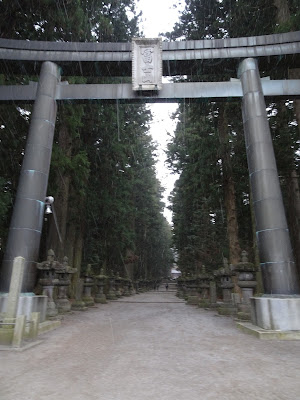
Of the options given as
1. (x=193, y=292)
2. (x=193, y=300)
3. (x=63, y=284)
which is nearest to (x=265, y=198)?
(x=63, y=284)

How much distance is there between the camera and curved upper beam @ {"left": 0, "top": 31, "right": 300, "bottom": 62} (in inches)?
308

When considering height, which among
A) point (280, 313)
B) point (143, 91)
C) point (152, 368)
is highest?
point (143, 91)

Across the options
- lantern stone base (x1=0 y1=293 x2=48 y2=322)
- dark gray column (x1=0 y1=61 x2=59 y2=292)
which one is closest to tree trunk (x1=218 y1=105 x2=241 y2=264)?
dark gray column (x1=0 y1=61 x2=59 y2=292)

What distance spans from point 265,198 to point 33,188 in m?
5.42

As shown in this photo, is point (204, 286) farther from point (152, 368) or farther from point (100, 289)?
point (152, 368)

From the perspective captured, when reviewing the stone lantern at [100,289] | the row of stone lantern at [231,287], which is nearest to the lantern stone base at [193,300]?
the row of stone lantern at [231,287]

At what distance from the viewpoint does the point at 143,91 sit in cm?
811

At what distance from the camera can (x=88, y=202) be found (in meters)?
15.7

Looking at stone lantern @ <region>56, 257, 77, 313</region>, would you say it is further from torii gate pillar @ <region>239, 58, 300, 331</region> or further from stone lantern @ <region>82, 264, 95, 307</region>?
torii gate pillar @ <region>239, 58, 300, 331</region>

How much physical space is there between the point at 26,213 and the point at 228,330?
5.30 meters

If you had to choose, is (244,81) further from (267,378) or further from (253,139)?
(267,378)

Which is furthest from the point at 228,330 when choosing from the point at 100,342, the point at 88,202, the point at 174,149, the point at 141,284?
the point at 141,284

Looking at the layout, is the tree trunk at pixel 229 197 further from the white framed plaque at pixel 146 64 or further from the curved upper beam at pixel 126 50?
the white framed plaque at pixel 146 64

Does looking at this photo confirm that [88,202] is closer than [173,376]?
No
